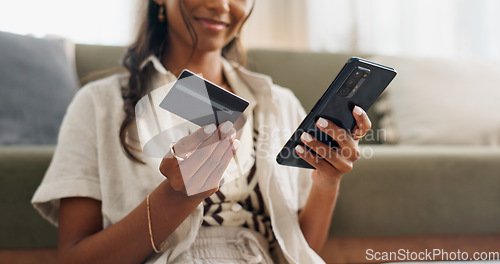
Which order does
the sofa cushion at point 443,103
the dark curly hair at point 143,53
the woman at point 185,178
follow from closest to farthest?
the woman at point 185,178 → the dark curly hair at point 143,53 → the sofa cushion at point 443,103

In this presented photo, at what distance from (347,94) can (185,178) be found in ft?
0.80

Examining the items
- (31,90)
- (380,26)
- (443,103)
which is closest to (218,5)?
(31,90)

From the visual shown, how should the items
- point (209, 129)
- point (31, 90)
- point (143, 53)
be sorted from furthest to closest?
point (31, 90) → point (143, 53) → point (209, 129)

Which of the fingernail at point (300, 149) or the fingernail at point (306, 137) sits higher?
the fingernail at point (306, 137)

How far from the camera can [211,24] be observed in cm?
69

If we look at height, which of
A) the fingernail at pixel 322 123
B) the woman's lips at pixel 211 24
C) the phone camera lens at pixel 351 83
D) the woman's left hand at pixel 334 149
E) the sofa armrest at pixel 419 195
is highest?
the woman's lips at pixel 211 24

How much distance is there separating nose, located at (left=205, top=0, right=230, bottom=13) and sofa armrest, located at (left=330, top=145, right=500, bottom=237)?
432 millimetres

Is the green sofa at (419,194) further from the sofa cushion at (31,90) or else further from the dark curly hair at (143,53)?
the dark curly hair at (143,53)

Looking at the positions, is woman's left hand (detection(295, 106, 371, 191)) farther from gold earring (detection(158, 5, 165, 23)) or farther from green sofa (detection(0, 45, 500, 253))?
gold earring (detection(158, 5, 165, 23))

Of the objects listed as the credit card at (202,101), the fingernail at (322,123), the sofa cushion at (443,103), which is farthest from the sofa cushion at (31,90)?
the sofa cushion at (443,103)

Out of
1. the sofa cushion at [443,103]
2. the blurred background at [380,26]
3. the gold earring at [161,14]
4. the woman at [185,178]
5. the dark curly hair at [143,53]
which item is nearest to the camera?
the woman at [185,178]

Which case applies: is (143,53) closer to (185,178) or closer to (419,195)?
(185,178)

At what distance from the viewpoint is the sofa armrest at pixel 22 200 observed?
2.40 feet

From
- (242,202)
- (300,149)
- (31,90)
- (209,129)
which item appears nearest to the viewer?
(209,129)
